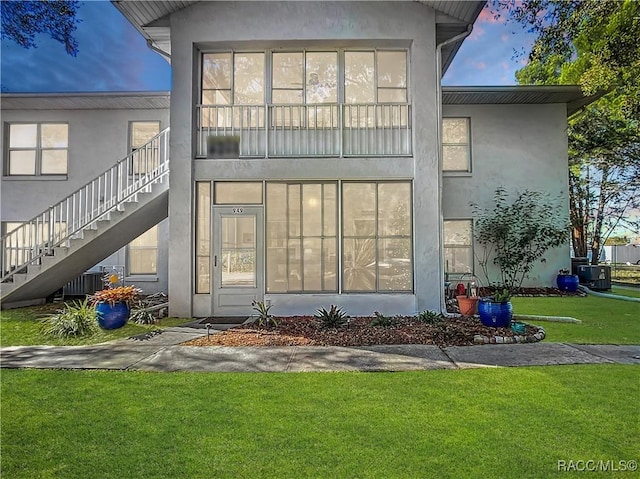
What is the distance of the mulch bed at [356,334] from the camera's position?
647cm

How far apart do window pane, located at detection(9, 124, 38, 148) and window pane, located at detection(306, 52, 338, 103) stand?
373 inches

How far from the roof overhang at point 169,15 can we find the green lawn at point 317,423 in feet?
24.0

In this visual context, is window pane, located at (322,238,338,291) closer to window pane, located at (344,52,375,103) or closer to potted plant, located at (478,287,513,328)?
potted plant, located at (478,287,513,328)

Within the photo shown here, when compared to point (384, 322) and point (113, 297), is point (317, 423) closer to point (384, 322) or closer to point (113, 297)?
point (384, 322)

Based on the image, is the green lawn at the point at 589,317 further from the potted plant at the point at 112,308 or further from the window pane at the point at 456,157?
the potted plant at the point at 112,308

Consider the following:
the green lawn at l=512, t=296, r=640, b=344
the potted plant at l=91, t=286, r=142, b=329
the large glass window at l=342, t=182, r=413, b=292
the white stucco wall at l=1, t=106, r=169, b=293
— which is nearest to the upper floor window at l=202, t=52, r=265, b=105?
the large glass window at l=342, t=182, r=413, b=292

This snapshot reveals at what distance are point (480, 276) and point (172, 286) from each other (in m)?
9.31

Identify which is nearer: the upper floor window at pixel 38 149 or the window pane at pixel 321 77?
the window pane at pixel 321 77

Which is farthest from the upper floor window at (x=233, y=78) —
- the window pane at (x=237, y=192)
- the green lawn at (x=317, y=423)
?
the green lawn at (x=317, y=423)

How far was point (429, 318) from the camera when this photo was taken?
788 centimetres

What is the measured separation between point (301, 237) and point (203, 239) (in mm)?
2159

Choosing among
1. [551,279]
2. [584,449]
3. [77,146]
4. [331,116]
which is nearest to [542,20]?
[331,116]

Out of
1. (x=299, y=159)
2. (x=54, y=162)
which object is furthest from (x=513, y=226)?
(x=54, y=162)

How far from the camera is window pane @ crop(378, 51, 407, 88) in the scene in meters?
9.16
